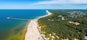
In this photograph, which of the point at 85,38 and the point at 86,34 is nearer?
the point at 85,38

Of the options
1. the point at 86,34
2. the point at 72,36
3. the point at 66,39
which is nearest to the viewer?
the point at 66,39

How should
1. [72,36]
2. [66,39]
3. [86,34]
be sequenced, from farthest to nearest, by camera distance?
1. [86,34]
2. [72,36]
3. [66,39]

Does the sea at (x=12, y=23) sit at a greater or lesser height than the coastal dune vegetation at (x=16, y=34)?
lesser

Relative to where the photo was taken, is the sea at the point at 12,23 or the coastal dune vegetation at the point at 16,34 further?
the sea at the point at 12,23

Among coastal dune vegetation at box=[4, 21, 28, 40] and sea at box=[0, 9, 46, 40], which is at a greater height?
coastal dune vegetation at box=[4, 21, 28, 40]

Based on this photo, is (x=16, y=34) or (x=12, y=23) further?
(x=12, y=23)

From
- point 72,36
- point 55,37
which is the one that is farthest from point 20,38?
point 72,36

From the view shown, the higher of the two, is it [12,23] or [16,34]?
[16,34]

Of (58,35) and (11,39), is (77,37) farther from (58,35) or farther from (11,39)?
(11,39)

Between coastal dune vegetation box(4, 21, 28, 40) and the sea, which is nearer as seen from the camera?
coastal dune vegetation box(4, 21, 28, 40)

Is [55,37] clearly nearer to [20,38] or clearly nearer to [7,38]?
[20,38]
